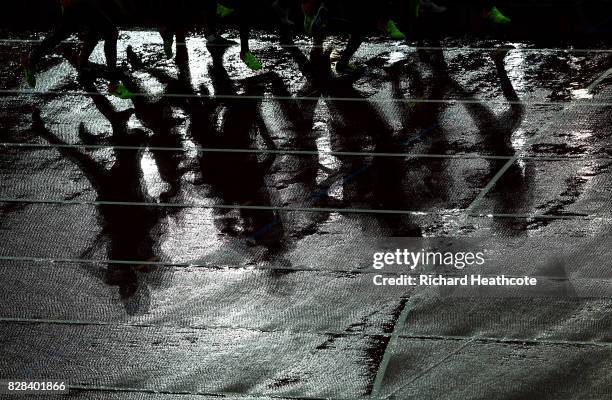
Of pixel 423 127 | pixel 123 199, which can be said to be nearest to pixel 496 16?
pixel 423 127

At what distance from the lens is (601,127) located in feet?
34.0

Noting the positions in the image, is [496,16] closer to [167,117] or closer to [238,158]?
[167,117]

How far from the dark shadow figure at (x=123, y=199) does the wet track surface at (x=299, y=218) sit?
3cm

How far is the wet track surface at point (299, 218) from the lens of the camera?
6.81m

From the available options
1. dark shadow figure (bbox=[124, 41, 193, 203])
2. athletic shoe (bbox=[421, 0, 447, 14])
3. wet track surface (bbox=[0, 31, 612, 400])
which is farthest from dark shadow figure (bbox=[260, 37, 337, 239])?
athletic shoe (bbox=[421, 0, 447, 14])

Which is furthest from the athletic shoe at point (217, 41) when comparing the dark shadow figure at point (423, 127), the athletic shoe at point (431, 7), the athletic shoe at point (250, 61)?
the athletic shoe at point (431, 7)

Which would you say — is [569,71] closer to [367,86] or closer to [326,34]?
[367,86]

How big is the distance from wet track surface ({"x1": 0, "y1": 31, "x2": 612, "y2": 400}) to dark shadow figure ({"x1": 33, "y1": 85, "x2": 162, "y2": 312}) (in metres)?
0.03

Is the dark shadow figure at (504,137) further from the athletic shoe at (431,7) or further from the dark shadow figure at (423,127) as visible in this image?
the athletic shoe at (431,7)

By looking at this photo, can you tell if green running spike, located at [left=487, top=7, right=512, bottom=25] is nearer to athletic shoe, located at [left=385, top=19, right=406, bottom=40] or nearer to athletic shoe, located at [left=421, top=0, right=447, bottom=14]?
athletic shoe, located at [left=421, top=0, right=447, bottom=14]

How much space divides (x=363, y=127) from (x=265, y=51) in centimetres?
263

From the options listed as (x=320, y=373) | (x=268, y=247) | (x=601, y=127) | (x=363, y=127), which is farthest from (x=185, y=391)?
(x=601, y=127)

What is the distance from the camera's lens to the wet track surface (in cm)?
681

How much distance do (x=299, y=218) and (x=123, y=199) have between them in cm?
159
